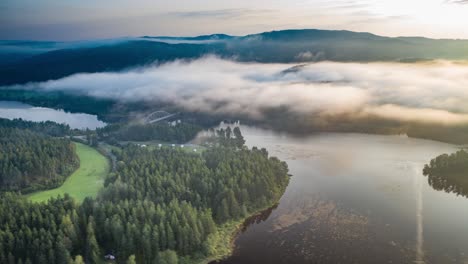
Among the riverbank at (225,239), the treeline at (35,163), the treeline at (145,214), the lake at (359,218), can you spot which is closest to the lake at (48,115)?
the treeline at (35,163)

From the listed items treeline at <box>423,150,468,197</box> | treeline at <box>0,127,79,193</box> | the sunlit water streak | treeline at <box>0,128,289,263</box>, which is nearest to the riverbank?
treeline at <box>0,128,289,263</box>

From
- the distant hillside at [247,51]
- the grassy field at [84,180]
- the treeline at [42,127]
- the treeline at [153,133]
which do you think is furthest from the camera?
the distant hillside at [247,51]

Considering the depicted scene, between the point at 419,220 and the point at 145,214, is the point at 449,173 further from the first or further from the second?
the point at 145,214

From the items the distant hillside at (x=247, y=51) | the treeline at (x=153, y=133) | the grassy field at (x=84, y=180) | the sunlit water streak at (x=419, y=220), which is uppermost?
the distant hillside at (x=247, y=51)

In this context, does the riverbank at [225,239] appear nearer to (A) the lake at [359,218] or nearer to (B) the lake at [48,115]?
(A) the lake at [359,218]

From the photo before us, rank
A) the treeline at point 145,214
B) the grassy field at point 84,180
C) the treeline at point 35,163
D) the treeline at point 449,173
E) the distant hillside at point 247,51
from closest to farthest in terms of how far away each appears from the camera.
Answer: the treeline at point 145,214 → the grassy field at point 84,180 → the treeline at point 449,173 → the treeline at point 35,163 → the distant hillside at point 247,51

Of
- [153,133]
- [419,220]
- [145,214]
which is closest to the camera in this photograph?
[145,214]

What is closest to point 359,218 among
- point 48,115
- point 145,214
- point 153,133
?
point 145,214

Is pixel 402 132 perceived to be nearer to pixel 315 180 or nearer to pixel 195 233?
pixel 315 180
